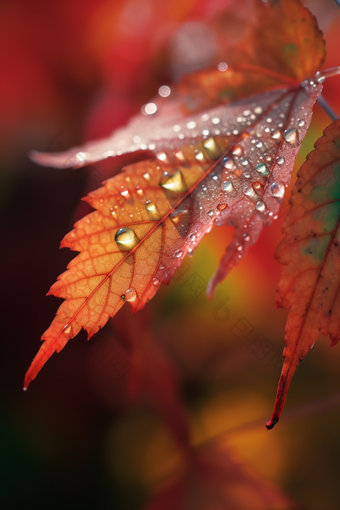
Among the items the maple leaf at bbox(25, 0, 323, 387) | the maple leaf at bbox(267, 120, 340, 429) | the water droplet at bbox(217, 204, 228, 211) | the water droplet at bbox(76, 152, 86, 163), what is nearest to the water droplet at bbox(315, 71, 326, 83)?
the maple leaf at bbox(25, 0, 323, 387)

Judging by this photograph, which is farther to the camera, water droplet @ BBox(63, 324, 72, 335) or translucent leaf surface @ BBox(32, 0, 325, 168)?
translucent leaf surface @ BBox(32, 0, 325, 168)

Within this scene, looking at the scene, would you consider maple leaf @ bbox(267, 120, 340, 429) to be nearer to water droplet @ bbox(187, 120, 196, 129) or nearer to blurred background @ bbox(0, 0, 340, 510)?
water droplet @ bbox(187, 120, 196, 129)

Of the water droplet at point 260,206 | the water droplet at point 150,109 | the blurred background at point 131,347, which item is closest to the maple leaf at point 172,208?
the water droplet at point 260,206

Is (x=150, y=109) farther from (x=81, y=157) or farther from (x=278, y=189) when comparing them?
(x=278, y=189)

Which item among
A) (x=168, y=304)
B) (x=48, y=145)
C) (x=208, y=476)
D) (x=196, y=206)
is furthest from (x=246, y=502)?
(x=48, y=145)

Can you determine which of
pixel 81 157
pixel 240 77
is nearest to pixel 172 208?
pixel 81 157

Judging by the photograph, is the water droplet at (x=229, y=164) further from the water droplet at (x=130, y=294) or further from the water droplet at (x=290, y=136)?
the water droplet at (x=130, y=294)
